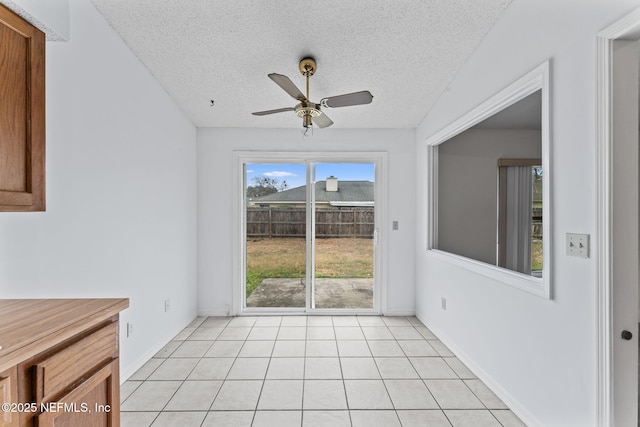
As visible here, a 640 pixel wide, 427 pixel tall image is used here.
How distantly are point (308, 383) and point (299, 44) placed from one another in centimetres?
257

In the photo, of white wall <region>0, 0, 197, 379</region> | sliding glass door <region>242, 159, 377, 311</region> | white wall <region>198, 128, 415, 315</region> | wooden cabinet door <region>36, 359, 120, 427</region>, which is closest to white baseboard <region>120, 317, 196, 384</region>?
white wall <region>0, 0, 197, 379</region>

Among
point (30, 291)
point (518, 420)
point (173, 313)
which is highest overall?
point (30, 291)

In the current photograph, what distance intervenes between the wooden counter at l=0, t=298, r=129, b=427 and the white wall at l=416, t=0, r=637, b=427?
2.09 metres

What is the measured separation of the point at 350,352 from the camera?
2.82m

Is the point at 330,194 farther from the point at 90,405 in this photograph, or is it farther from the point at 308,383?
the point at 90,405

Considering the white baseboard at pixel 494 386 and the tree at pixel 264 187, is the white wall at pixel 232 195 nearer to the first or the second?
the tree at pixel 264 187

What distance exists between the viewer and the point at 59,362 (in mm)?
920

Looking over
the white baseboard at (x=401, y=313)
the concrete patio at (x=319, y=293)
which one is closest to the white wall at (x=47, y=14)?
the concrete patio at (x=319, y=293)

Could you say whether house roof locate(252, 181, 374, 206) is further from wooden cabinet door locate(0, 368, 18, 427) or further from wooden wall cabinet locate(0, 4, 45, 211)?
wooden cabinet door locate(0, 368, 18, 427)

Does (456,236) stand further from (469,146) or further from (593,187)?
(593,187)

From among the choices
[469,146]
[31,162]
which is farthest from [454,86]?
[31,162]

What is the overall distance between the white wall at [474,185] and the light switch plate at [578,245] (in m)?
1.96

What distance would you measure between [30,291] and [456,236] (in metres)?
3.66

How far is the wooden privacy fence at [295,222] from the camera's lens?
392 cm
